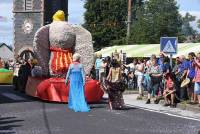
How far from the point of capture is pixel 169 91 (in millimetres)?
18453

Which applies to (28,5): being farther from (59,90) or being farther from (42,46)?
(59,90)

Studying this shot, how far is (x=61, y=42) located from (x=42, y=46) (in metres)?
0.69

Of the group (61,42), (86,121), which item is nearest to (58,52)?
(61,42)

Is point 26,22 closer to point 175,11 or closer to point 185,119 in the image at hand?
point 175,11

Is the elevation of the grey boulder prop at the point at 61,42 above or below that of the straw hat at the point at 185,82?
above

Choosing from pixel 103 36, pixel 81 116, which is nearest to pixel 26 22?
pixel 103 36

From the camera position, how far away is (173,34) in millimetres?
52781

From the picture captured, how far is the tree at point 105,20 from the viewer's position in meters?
69.1

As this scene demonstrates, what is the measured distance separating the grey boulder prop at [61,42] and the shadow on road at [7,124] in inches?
234

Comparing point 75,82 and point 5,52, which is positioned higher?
point 75,82

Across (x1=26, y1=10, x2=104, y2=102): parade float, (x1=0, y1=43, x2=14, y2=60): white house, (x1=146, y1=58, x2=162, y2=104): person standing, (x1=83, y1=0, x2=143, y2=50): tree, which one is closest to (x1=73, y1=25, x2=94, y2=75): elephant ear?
(x1=26, y1=10, x2=104, y2=102): parade float

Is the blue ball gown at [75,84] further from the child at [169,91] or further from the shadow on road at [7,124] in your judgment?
the shadow on road at [7,124]

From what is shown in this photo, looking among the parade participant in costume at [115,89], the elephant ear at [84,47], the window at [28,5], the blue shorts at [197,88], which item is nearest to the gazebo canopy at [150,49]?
the elephant ear at [84,47]

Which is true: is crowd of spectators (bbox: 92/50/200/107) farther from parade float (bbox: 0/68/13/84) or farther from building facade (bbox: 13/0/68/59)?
building facade (bbox: 13/0/68/59)
